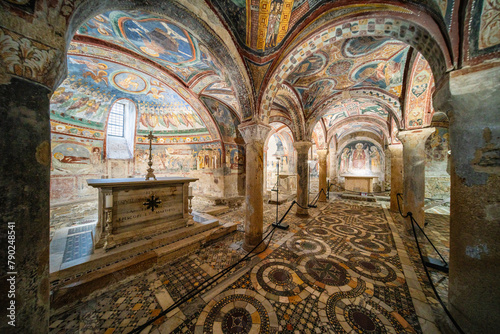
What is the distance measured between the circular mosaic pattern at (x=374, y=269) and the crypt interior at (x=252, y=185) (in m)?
0.04

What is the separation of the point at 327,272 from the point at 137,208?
5344 millimetres

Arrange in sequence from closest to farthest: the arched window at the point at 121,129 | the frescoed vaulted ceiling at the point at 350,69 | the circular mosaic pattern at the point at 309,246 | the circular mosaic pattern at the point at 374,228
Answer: the circular mosaic pattern at the point at 309,246 < the frescoed vaulted ceiling at the point at 350,69 < the circular mosaic pattern at the point at 374,228 < the arched window at the point at 121,129

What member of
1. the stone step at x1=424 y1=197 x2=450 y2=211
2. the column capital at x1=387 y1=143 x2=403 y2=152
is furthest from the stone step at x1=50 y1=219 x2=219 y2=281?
the stone step at x1=424 y1=197 x2=450 y2=211

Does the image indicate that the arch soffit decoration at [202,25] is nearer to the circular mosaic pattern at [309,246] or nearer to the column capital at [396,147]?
the circular mosaic pattern at [309,246]

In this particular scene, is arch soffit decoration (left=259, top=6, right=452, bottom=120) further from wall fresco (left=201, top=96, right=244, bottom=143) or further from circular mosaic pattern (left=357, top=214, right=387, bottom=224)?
circular mosaic pattern (left=357, top=214, right=387, bottom=224)

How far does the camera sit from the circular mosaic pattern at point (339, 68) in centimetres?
565

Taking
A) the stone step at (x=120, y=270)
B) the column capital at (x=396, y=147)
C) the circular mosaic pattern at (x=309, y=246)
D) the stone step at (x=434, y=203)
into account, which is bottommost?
the stone step at (x=434, y=203)

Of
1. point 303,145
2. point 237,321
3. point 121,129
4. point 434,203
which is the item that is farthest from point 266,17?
point 434,203

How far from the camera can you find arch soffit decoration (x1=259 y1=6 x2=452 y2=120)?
2.60m

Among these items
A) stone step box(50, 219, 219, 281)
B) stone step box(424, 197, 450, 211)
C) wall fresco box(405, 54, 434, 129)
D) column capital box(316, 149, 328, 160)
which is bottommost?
stone step box(424, 197, 450, 211)

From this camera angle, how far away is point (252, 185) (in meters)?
4.55

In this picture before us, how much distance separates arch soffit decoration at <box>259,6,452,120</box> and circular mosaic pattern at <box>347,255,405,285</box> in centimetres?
403

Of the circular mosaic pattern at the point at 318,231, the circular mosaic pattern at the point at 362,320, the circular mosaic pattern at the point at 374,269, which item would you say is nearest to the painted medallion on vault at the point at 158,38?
the circular mosaic pattern at the point at 362,320

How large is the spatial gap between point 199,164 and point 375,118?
12.8 meters
